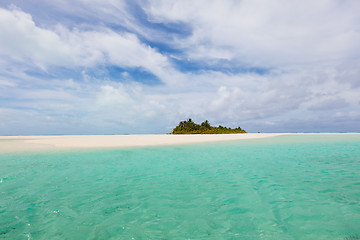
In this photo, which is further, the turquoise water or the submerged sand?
the submerged sand

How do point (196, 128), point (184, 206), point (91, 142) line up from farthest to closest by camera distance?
point (196, 128), point (91, 142), point (184, 206)

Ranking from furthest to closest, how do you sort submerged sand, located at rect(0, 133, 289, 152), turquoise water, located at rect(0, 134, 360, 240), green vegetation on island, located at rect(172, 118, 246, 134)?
1. green vegetation on island, located at rect(172, 118, 246, 134)
2. submerged sand, located at rect(0, 133, 289, 152)
3. turquoise water, located at rect(0, 134, 360, 240)

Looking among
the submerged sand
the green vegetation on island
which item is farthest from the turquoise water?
the green vegetation on island

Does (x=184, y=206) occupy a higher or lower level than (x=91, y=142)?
lower

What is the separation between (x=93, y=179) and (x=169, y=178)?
13.3 ft

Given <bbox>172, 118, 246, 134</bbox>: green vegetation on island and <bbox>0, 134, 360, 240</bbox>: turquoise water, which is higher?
<bbox>172, 118, 246, 134</bbox>: green vegetation on island

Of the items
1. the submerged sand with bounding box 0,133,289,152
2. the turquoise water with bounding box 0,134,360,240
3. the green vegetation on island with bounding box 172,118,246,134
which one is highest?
the green vegetation on island with bounding box 172,118,246,134

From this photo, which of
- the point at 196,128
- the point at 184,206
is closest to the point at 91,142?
the point at 184,206

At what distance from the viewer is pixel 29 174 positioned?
39.3ft

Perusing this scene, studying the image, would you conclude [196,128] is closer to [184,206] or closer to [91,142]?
[91,142]

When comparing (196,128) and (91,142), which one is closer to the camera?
(91,142)

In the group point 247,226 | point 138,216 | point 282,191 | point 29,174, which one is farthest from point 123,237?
point 29,174

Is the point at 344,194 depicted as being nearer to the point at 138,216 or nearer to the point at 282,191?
the point at 282,191

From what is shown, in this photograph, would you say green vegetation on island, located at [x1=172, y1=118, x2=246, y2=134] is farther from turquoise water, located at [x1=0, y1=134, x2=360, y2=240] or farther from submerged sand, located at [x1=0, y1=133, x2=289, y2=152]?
turquoise water, located at [x1=0, y1=134, x2=360, y2=240]
